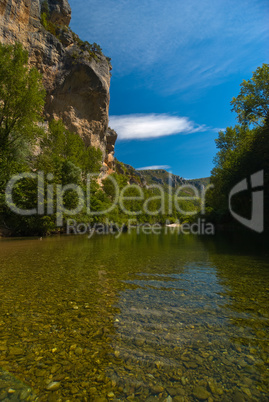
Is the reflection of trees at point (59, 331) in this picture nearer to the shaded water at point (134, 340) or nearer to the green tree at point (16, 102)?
the shaded water at point (134, 340)

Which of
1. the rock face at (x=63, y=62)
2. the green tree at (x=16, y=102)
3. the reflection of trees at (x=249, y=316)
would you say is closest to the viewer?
the reflection of trees at (x=249, y=316)

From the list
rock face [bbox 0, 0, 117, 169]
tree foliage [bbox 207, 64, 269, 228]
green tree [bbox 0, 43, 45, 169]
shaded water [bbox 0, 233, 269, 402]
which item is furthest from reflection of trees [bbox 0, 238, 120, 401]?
rock face [bbox 0, 0, 117, 169]

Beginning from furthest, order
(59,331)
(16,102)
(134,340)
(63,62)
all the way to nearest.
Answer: (63,62), (16,102), (59,331), (134,340)

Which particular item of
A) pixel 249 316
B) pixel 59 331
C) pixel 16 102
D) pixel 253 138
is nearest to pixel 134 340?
pixel 59 331

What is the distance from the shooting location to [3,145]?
20.0m

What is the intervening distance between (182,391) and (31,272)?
626 centimetres

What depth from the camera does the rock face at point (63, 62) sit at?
111 feet

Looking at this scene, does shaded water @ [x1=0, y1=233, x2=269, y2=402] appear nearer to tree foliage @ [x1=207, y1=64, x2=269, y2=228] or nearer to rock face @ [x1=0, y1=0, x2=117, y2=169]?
tree foliage @ [x1=207, y1=64, x2=269, y2=228]

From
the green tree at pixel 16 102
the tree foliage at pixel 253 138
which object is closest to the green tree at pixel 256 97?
the tree foliage at pixel 253 138

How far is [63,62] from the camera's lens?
41.2 meters

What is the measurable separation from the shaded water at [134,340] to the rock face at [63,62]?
41.5 m

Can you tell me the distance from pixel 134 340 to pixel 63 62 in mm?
50055

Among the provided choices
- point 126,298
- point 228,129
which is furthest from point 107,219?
point 126,298

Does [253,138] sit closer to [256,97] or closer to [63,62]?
[256,97]
